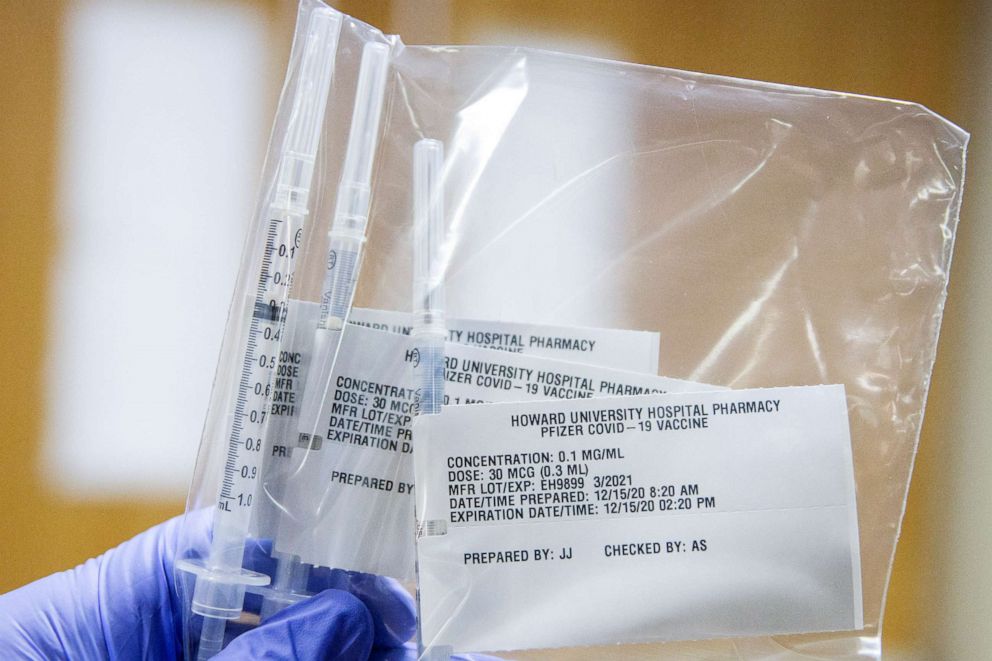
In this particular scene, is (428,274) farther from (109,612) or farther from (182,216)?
(182,216)

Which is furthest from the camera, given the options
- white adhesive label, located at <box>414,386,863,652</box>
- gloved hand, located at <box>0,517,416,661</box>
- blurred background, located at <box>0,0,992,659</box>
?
blurred background, located at <box>0,0,992,659</box>

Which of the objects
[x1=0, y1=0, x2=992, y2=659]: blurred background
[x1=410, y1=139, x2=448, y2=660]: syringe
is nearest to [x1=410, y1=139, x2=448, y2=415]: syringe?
[x1=410, y1=139, x2=448, y2=660]: syringe

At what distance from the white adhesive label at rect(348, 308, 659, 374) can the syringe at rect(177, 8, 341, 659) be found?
0.20ft

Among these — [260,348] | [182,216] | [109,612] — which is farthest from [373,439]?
[182,216]

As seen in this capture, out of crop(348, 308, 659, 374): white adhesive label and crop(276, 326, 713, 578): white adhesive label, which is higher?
crop(348, 308, 659, 374): white adhesive label

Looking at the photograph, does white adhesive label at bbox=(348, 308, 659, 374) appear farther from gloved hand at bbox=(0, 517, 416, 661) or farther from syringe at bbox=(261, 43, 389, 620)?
gloved hand at bbox=(0, 517, 416, 661)

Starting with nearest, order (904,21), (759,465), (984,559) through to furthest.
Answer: (759,465), (984,559), (904,21)

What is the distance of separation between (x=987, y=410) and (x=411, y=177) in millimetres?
1075

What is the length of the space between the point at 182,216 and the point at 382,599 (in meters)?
0.87

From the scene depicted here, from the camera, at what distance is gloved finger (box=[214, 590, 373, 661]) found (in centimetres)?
47

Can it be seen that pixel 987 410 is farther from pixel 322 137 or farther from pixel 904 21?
pixel 322 137

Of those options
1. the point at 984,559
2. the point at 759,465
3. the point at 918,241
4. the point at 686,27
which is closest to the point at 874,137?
the point at 918,241

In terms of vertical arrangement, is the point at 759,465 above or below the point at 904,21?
below

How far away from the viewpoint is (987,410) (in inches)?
45.3
